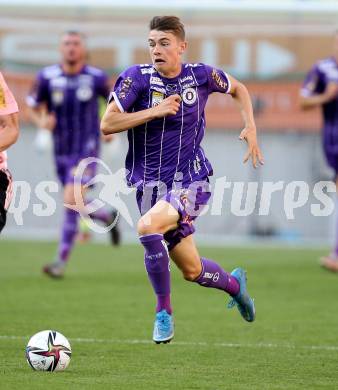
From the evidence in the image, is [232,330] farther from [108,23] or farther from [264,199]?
[108,23]

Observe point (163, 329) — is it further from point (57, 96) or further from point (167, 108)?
point (57, 96)

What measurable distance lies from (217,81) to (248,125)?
476mm

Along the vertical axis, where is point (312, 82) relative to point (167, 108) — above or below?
below

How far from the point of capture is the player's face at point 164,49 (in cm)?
761

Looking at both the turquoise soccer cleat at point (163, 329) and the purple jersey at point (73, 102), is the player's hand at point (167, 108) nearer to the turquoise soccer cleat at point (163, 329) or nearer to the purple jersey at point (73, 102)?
the turquoise soccer cleat at point (163, 329)

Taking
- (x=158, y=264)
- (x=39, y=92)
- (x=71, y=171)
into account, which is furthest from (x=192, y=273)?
(x=39, y=92)

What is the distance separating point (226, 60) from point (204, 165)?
12.5 meters

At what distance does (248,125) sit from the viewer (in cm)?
778

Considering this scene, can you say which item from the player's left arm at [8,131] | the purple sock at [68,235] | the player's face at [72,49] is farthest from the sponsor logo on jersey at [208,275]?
the player's face at [72,49]

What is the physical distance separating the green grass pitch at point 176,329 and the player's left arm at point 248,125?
139cm

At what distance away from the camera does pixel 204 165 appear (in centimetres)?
800

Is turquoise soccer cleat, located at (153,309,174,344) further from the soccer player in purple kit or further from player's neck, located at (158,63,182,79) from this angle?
player's neck, located at (158,63,182,79)

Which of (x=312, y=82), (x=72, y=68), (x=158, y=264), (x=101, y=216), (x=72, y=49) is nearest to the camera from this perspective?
(x=158, y=264)

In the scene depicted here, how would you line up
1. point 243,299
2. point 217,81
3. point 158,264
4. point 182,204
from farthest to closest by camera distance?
point 243,299 < point 217,81 < point 182,204 < point 158,264
